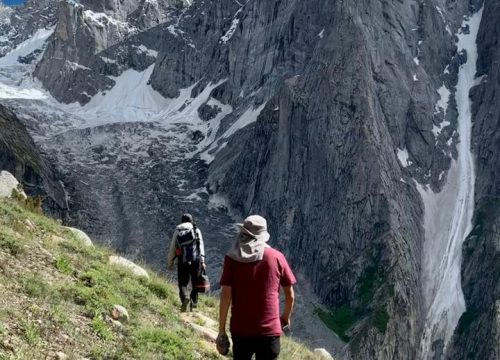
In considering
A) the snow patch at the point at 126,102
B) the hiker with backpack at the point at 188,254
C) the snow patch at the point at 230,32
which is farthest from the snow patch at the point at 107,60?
the hiker with backpack at the point at 188,254

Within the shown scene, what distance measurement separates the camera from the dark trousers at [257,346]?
7.37 meters

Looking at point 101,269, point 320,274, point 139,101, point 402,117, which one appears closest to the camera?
point 101,269

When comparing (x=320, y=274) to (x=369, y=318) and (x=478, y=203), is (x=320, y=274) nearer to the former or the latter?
(x=369, y=318)

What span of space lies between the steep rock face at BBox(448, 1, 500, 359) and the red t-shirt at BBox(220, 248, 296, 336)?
74.0m

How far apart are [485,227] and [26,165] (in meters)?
70.5

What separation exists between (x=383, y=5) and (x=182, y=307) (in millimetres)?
119770

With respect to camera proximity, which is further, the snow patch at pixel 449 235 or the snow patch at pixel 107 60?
the snow patch at pixel 107 60

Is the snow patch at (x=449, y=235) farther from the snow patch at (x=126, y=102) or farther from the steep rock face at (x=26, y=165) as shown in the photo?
the snow patch at (x=126, y=102)

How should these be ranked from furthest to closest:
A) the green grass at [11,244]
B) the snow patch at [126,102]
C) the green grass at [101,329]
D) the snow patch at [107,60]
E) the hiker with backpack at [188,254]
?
the snow patch at [107,60], the snow patch at [126,102], the hiker with backpack at [188,254], the green grass at [11,244], the green grass at [101,329]

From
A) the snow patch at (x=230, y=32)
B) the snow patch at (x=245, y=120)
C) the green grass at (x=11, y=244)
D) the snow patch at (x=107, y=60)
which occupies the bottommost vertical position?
the green grass at (x=11, y=244)

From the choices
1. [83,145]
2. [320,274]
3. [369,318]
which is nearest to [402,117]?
[320,274]

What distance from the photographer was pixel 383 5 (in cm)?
12312

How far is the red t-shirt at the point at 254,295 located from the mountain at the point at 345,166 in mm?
51529

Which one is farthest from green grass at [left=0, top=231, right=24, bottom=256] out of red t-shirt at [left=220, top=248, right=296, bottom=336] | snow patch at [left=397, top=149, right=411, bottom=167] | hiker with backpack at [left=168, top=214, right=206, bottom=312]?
snow patch at [left=397, top=149, right=411, bottom=167]
